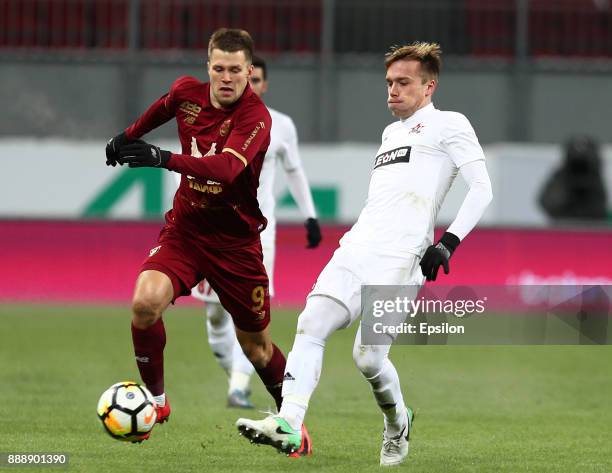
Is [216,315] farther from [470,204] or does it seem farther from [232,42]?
[470,204]

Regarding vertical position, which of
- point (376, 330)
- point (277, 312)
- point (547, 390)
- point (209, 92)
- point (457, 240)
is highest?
point (209, 92)

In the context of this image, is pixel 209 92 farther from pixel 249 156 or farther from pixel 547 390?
pixel 547 390

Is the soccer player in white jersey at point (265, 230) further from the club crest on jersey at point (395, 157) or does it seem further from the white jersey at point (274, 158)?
the club crest on jersey at point (395, 157)

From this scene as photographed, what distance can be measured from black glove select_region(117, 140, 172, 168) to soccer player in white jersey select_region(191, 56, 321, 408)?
2963 millimetres

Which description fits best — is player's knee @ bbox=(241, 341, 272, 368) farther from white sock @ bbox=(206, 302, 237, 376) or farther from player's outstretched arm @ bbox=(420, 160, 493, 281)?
white sock @ bbox=(206, 302, 237, 376)

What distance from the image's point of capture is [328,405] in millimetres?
9648

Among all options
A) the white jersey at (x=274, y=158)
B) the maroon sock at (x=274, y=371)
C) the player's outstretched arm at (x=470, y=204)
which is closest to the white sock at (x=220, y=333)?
the white jersey at (x=274, y=158)

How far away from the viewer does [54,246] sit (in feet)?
53.2

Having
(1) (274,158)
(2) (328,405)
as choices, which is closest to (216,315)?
(2) (328,405)

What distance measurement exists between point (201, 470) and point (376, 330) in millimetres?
1097

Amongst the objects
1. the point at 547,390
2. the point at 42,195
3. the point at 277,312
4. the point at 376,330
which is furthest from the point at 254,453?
the point at 42,195

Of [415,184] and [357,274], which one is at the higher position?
[415,184]

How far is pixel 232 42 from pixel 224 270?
3.92 feet

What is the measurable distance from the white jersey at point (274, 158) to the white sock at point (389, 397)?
2840mm
